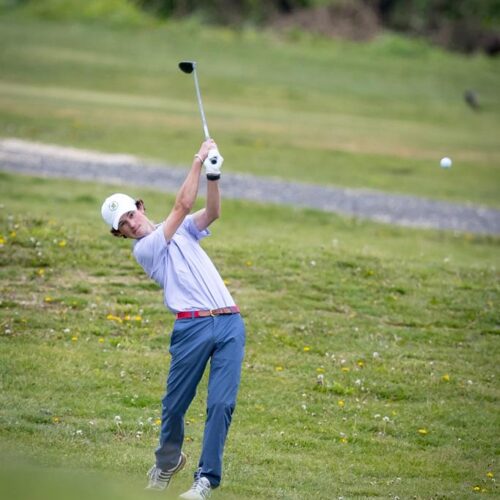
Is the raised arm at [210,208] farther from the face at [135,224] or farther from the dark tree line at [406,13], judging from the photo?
the dark tree line at [406,13]

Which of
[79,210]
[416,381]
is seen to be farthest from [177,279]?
[79,210]

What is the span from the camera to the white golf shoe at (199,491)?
854 centimetres

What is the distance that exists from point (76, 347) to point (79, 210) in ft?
25.0

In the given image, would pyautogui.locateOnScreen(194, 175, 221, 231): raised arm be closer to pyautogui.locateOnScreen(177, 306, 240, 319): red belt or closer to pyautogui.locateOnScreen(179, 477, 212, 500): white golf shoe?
pyautogui.locateOnScreen(177, 306, 240, 319): red belt

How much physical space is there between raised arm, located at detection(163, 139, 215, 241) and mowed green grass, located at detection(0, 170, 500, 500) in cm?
197

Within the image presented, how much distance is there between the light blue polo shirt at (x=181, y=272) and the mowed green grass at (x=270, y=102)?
1978cm

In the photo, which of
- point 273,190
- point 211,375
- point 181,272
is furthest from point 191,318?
point 273,190

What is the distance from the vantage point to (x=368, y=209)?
A: 24.9m

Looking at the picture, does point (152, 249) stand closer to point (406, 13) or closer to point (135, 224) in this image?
point (135, 224)

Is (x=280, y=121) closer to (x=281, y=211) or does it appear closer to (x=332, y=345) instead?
(x=281, y=211)

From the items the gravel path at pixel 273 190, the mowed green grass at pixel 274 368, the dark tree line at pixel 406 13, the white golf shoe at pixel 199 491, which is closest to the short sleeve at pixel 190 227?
the white golf shoe at pixel 199 491

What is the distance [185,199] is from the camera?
870 centimetres

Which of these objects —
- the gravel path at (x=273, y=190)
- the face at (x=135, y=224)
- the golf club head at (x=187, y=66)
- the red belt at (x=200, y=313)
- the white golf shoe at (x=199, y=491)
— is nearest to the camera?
the white golf shoe at (x=199, y=491)

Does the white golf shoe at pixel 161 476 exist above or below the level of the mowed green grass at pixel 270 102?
above
